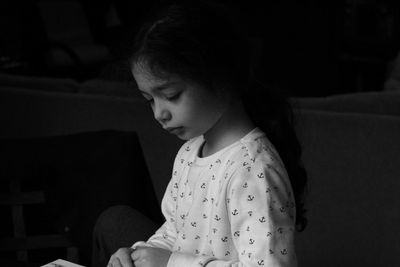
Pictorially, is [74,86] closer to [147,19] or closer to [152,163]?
[152,163]

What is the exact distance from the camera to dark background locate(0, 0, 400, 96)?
4.84 metres

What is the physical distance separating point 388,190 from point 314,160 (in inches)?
9.0

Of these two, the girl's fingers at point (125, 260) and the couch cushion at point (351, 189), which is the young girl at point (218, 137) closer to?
the girl's fingers at point (125, 260)

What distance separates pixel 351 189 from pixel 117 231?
2.50 ft

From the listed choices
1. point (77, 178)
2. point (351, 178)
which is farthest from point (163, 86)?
point (351, 178)

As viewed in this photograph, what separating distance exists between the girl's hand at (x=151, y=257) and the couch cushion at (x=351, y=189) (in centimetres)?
82

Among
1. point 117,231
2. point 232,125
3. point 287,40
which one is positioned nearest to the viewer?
point 232,125

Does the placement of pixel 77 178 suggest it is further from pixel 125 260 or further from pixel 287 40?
pixel 287 40

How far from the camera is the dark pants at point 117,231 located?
4.79 feet

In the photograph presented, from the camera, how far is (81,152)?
184 centimetres

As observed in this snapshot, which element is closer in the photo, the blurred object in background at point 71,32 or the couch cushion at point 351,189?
the couch cushion at point 351,189

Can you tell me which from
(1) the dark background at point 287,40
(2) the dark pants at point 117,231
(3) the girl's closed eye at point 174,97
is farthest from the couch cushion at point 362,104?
(1) the dark background at point 287,40

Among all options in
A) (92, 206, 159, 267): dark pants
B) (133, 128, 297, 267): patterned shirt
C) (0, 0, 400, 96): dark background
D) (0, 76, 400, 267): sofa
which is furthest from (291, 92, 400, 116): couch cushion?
(0, 0, 400, 96): dark background

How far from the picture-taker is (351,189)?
1.91 m
